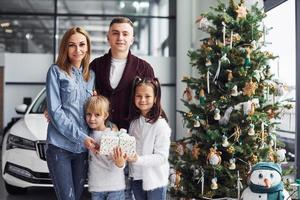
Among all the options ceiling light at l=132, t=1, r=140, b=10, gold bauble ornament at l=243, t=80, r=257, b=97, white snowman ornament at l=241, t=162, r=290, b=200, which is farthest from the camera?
ceiling light at l=132, t=1, r=140, b=10

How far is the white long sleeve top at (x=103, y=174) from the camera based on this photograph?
6.57 ft

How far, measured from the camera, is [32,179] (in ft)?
12.7

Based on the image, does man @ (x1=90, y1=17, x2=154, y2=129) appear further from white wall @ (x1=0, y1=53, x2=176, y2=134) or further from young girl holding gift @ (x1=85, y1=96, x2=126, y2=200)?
white wall @ (x1=0, y1=53, x2=176, y2=134)

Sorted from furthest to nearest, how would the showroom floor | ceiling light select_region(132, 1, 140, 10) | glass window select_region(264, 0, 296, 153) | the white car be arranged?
1. ceiling light select_region(132, 1, 140, 10)
2. glass window select_region(264, 0, 296, 153)
3. the showroom floor
4. the white car

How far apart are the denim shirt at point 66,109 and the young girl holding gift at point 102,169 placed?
0.17 feet

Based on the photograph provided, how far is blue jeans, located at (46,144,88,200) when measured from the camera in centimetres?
198

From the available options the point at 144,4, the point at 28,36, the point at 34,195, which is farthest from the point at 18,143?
the point at 144,4

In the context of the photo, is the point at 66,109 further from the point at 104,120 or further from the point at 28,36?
the point at 28,36

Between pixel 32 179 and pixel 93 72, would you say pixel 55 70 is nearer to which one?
pixel 93 72

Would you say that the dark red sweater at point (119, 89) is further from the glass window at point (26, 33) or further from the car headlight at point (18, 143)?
the glass window at point (26, 33)

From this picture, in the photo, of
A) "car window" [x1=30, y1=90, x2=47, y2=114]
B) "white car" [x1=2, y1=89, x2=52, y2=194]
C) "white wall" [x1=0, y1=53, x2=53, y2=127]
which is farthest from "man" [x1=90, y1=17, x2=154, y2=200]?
"white wall" [x1=0, y1=53, x2=53, y2=127]

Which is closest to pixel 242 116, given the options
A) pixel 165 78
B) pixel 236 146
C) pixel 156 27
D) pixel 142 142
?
pixel 236 146

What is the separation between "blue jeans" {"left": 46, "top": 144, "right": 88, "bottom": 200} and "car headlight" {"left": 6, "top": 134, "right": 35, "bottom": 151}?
1985 mm

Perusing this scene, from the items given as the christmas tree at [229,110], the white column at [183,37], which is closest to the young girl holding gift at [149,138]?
the christmas tree at [229,110]
